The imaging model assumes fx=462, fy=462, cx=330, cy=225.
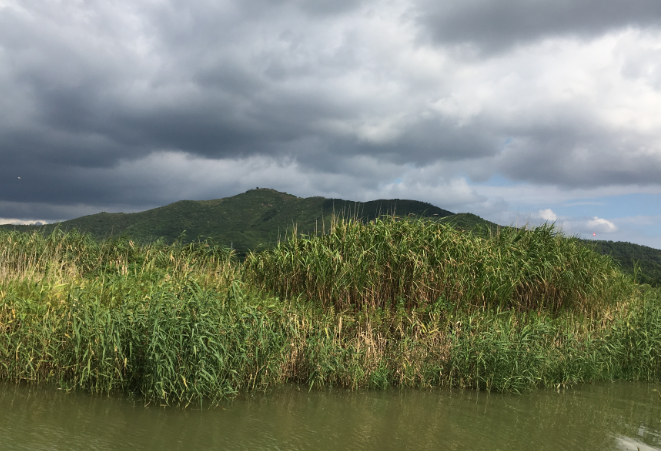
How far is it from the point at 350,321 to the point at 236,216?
103m

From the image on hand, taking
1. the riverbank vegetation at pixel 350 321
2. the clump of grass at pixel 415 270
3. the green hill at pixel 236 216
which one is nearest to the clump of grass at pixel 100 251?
the riverbank vegetation at pixel 350 321

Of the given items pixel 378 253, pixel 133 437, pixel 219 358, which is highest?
pixel 378 253

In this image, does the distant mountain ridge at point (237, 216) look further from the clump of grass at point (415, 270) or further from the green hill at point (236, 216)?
the clump of grass at point (415, 270)

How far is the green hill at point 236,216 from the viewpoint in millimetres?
84062

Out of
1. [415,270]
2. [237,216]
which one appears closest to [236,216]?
[237,216]

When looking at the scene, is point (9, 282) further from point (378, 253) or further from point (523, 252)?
point (523, 252)

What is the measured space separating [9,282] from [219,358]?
5.51 metres

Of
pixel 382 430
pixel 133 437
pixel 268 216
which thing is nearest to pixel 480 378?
pixel 382 430

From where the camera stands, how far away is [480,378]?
773 centimetres

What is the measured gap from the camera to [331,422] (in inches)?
235

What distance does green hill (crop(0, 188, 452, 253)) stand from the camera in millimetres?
84062

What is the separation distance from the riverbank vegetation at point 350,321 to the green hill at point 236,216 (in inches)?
2410

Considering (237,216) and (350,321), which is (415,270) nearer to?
(350,321)

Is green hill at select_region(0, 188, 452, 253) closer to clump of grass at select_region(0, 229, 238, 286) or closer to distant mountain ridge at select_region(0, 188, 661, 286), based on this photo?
distant mountain ridge at select_region(0, 188, 661, 286)
